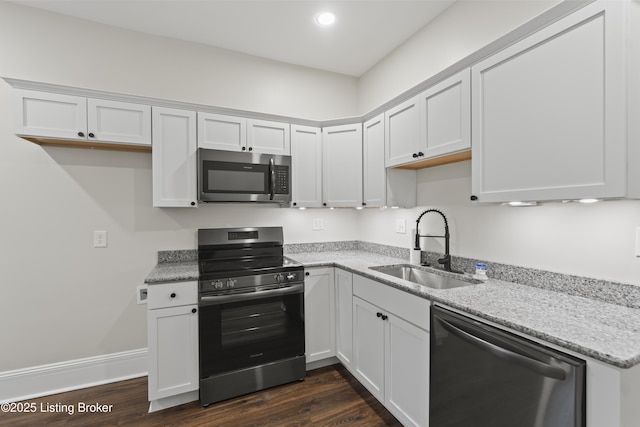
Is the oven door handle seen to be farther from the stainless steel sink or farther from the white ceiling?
the white ceiling

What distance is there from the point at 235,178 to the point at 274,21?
4.43ft

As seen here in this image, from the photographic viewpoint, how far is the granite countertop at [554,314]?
3.09 ft

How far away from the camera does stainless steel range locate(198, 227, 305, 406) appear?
208 centimetres

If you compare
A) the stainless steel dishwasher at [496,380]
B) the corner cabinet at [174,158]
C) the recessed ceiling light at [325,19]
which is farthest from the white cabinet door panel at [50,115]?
the stainless steel dishwasher at [496,380]

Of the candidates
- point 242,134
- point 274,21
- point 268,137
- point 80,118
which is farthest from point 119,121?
point 274,21

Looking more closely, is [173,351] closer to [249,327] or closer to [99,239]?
[249,327]

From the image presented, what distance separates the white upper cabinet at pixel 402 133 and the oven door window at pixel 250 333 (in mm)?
1390

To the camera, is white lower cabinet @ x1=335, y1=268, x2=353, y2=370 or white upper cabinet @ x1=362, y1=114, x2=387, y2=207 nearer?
white lower cabinet @ x1=335, y1=268, x2=353, y2=370

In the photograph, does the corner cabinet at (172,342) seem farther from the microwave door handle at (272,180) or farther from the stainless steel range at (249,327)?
the microwave door handle at (272,180)

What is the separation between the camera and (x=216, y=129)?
247 cm

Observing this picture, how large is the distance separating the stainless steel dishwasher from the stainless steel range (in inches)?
45.6

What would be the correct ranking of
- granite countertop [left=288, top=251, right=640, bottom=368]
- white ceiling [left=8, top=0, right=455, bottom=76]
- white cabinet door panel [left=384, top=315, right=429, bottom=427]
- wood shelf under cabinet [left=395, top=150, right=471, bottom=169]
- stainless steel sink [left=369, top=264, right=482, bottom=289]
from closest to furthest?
granite countertop [left=288, top=251, right=640, bottom=368] → white cabinet door panel [left=384, top=315, right=429, bottom=427] → wood shelf under cabinet [left=395, top=150, right=471, bottom=169] → stainless steel sink [left=369, top=264, right=482, bottom=289] → white ceiling [left=8, top=0, right=455, bottom=76]

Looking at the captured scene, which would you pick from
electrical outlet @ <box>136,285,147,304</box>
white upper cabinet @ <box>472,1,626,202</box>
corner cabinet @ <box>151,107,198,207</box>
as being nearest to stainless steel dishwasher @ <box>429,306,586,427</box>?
white upper cabinet @ <box>472,1,626,202</box>

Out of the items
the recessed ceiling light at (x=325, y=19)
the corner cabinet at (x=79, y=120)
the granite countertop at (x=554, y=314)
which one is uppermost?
the recessed ceiling light at (x=325, y=19)
